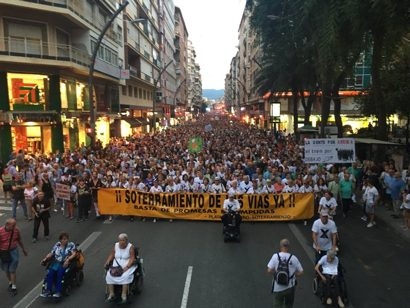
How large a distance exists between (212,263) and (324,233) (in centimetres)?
285

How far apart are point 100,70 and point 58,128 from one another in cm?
719

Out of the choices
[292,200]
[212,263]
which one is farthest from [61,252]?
[292,200]

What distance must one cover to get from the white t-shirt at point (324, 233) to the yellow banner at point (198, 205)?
17.6ft

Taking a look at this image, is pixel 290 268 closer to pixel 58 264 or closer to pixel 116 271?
pixel 116 271

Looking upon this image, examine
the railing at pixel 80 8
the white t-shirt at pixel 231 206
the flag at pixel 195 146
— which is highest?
the railing at pixel 80 8

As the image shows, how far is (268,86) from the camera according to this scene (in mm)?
44094

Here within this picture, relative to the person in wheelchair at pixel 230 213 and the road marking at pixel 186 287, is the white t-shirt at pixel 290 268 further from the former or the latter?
the person in wheelchair at pixel 230 213

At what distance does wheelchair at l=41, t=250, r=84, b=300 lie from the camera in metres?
8.83

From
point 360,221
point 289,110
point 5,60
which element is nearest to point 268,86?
point 289,110

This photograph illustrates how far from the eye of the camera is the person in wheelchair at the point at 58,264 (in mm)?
8664

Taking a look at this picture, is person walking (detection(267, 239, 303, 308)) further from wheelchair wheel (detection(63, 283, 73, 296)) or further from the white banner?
the white banner

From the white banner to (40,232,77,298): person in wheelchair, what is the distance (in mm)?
10209

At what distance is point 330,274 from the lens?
8.32m

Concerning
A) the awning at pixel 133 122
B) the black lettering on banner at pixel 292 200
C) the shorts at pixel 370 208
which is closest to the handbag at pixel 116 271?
the black lettering on banner at pixel 292 200
